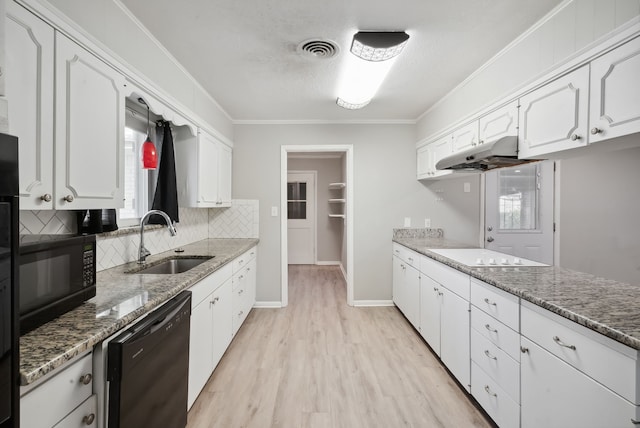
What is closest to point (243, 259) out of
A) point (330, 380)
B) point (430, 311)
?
point (330, 380)

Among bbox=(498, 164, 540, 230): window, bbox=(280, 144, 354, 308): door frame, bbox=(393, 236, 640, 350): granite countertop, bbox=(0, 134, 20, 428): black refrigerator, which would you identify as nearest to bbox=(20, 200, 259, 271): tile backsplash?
bbox=(280, 144, 354, 308): door frame

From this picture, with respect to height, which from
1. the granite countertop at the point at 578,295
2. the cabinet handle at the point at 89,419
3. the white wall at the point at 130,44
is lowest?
the cabinet handle at the point at 89,419

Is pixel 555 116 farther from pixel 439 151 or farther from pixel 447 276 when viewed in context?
pixel 439 151

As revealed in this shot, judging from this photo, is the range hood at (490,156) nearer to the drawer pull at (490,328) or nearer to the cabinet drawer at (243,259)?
the drawer pull at (490,328)

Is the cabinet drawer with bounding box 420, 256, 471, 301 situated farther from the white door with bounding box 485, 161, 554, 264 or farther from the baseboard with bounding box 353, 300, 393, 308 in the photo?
the white door with bounding box 485, 161, 554, 264

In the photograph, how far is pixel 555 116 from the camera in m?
1.68

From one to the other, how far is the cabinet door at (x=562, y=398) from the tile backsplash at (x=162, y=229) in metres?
2.40

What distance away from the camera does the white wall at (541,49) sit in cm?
137

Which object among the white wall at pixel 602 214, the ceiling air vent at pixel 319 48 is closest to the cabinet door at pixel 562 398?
the ceiling air vent at pixel 319 48

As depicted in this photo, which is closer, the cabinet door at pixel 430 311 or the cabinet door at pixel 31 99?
the cabinet door at pixel 31 99

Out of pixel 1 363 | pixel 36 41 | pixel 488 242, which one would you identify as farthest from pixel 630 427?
pixel 488 242

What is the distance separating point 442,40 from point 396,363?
2.45m

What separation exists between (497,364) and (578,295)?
59 centimetres

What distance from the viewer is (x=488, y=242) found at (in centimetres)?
367
